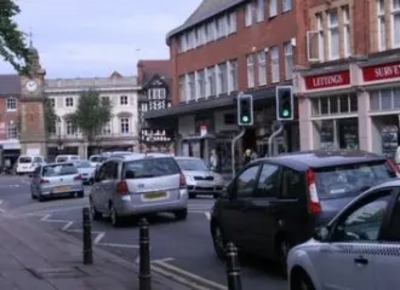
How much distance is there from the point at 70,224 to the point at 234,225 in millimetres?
10875

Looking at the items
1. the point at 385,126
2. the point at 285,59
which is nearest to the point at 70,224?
the point at 385,126

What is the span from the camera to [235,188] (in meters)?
13.2

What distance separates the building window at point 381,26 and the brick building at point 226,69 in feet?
21.7

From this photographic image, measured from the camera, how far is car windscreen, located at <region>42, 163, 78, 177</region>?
35750 mm

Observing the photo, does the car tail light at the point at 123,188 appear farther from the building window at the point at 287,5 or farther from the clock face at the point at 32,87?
the clock face at the point at 32,87

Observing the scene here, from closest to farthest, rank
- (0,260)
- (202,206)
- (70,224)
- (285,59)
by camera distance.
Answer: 1. (0,260)
2. (70,224)
3. (202,206)
4. (285,59)

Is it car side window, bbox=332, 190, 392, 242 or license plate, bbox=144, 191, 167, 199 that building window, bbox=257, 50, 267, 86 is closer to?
license plate, bbox=144, 191, 167, 199

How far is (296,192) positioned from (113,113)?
106m

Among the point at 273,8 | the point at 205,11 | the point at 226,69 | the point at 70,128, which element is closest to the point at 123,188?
the point at 273,8

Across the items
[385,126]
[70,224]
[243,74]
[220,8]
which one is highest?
[220,8]

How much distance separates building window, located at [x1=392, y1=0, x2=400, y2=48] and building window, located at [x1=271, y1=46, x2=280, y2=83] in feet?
33.5

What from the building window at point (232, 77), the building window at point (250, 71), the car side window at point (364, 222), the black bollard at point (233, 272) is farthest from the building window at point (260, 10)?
the black bollard at point (233, 272)

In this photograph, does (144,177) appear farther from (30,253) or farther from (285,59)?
(285,59)

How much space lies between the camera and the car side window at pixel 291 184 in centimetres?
1127
